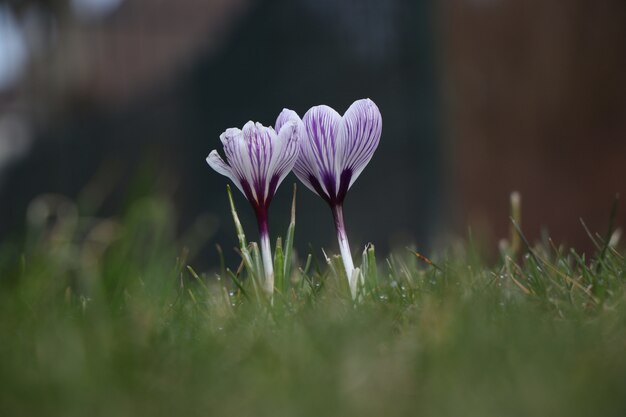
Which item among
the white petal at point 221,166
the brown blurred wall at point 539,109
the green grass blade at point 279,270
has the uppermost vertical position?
the white petal at point 221,166

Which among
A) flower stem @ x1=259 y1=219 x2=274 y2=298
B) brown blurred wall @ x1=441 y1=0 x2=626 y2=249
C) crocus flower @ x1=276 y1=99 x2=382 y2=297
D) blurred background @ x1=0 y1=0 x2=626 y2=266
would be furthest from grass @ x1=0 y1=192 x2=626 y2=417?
brown blurred wall @ x1=441 y1=0 x2=626 y2=249

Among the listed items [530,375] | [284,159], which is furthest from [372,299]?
[530,375]

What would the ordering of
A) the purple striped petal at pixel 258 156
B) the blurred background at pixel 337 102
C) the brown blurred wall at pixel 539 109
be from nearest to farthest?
1. the purple striped petal at pixel 258 156
2. the blurred background at pixel 337 102
3. the brown blurred wall at pixel 539 109

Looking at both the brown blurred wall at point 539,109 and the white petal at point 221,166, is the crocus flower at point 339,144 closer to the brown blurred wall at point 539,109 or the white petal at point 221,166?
the white petal at point 221,166

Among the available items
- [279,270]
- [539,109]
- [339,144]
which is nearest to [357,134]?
[339,144]

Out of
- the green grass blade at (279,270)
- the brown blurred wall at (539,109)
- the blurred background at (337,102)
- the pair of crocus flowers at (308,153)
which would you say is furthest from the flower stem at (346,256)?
the brown blurred wall at (539,109)

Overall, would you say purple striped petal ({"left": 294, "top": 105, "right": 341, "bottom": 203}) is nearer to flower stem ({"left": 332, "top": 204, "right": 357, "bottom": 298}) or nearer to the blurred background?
flower stem ({"left": 332, "top": 204, "right": 357, "bottom": 298})

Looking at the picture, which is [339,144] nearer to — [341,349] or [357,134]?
[357,134]
